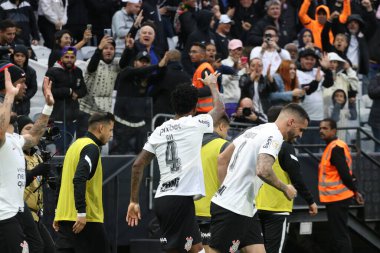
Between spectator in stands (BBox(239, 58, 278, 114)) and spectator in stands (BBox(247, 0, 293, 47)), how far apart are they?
275cm

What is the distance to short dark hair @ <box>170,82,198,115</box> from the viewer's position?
36.7 feet

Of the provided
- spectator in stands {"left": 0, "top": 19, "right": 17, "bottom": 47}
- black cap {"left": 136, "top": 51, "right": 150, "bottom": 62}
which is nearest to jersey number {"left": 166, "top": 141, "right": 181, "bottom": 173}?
black cap {"left": 136, "top": 51, "right": 150, "bottom": 62}

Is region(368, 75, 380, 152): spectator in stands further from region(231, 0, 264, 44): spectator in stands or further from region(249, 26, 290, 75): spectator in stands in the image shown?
region(231, 0, 264, 44): spectator in stands

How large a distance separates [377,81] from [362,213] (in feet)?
7.44

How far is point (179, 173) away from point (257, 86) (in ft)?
20.8

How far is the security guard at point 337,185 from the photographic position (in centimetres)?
1623

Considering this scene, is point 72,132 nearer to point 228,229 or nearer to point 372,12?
point 228,229

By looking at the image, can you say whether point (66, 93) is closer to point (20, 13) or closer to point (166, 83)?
point (166, 83)

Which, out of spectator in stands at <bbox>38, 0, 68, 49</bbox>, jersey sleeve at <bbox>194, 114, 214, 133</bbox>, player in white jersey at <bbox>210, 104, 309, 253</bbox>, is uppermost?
spectator in stands at <bbox>38, 0, 68, 49</bbox>

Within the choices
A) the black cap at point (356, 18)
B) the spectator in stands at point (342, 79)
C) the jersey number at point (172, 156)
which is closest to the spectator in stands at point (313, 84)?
the spectator in stands at point (342, 79)

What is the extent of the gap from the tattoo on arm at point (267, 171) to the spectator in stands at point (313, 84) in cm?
650

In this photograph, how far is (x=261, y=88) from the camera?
1731 centimetres

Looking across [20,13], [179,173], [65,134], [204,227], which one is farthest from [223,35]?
[179,173]

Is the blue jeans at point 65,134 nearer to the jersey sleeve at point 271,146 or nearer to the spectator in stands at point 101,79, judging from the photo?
the spectator in stands at point 101,79
